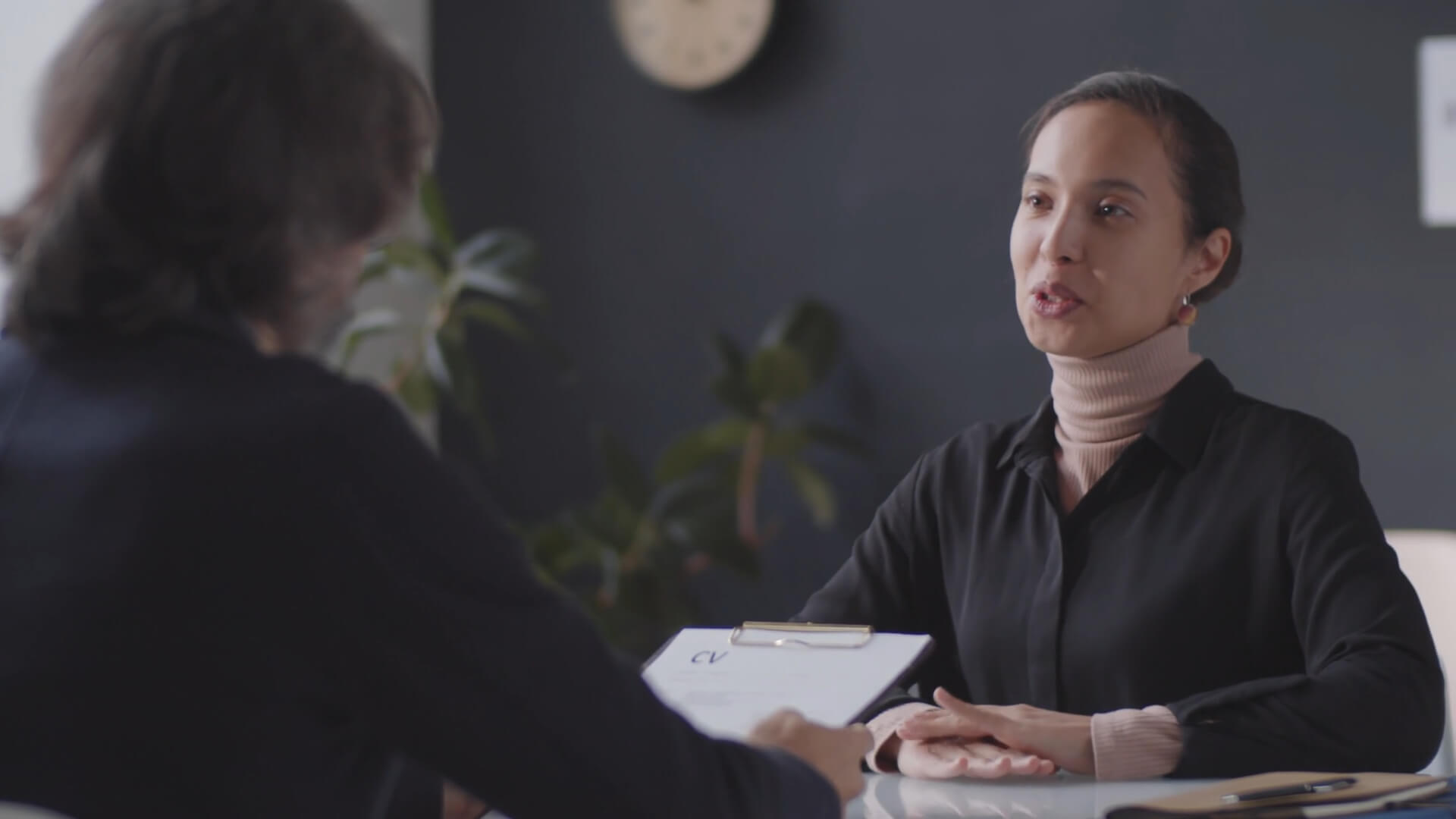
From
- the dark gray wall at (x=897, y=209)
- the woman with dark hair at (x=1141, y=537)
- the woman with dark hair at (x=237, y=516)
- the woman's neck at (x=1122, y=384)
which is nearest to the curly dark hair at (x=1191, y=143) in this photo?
the woman with dark hair at (x=1141, y=537)

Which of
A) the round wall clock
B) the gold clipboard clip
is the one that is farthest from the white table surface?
the round wall clock

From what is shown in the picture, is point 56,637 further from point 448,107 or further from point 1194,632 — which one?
point 448,107

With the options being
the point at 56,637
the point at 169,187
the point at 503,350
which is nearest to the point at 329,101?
the point at 169,187

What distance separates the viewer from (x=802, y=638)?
132cm

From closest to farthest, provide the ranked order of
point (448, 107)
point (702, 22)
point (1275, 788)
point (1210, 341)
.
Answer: point (1275, 788)
point (1210, 341)
point (702, 22)
point (448, 107)

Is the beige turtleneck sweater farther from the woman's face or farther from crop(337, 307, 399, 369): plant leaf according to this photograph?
crop(337, 307, 399, 369): plant leaf

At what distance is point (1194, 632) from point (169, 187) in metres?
1.14

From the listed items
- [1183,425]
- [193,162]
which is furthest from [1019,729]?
[193,162]

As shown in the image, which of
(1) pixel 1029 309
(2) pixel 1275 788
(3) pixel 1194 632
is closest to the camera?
(2) pixel 1275 788

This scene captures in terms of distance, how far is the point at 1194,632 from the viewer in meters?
1.53

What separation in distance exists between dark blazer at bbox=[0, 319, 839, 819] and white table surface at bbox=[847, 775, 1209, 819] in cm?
48

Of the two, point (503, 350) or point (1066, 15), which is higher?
point (1066, 15)

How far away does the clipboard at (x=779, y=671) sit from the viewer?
1.13m

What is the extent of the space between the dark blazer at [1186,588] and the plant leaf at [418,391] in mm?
1926
